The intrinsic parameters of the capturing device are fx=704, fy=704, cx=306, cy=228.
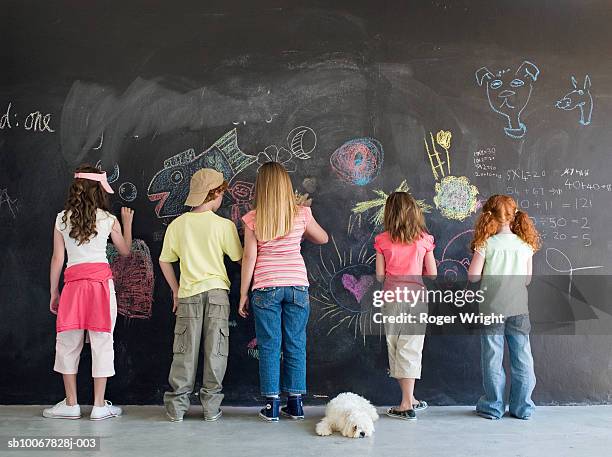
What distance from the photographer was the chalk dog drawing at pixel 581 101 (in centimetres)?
475

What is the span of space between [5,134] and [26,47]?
23.5 inches

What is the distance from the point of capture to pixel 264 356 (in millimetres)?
4246

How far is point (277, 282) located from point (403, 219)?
2.81 ft

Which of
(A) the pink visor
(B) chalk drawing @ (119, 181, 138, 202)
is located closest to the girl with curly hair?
(B) chalk drawing @ (119, 181, 138, 202)

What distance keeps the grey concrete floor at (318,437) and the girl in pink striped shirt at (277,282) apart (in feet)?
0.86

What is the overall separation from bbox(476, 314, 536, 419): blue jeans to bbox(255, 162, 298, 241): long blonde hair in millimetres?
1465

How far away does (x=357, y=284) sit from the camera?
185 inches

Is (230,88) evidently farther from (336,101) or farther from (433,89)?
(433,89)

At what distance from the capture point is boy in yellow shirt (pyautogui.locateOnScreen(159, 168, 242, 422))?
4.25 meters

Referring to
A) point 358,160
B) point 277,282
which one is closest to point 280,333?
point 277,282

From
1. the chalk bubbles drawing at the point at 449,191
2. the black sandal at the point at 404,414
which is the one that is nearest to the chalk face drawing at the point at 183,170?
the chalk bubbles drawing at the point at 449,191

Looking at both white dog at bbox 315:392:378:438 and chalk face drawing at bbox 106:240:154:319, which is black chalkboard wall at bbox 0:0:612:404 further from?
white dog at bbox 315:392:378:438

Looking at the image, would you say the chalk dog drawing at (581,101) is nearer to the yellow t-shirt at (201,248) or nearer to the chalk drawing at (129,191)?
the yellow t-shirt at (201,248)

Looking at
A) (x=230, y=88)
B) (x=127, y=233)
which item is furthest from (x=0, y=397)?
(x=230, y=88)
